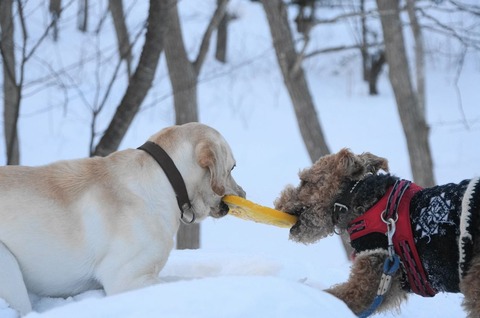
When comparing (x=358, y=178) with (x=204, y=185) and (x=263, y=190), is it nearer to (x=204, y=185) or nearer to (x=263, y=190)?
(x=204, y=185)

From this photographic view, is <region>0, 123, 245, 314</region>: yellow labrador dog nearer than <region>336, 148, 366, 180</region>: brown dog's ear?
Yes

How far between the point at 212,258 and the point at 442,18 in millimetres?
20549

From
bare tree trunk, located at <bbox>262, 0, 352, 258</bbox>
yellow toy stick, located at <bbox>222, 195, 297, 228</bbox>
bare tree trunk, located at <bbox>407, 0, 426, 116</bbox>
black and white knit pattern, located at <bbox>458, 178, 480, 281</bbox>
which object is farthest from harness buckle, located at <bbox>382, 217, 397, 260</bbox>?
bare tree trunk, located at <bbox>407, 0, 426, 116</bbox>

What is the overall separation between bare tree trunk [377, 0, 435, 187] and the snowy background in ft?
2.92

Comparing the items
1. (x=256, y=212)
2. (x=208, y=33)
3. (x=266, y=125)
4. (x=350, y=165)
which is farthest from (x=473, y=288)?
Answer: (x=266, y=125)

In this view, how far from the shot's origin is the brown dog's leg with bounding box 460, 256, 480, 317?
3.35 metres

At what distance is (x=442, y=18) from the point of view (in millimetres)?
23031

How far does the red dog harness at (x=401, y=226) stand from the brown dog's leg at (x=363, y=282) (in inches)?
4.8

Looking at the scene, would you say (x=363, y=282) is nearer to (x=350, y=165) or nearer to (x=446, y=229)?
(x=446, y=229)

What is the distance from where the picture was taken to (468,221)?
10.9ft

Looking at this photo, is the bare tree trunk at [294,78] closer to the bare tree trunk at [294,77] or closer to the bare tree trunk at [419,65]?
the bare tree trunk at [294,77]

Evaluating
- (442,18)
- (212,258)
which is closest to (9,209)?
Result: (212,258)

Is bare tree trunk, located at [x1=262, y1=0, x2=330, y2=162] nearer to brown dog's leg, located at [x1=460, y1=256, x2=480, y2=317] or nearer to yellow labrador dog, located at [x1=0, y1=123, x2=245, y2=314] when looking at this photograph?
yellow labrador dog, located at [x1=0, y1=123, x2=245, y2=314]

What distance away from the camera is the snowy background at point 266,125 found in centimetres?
463
